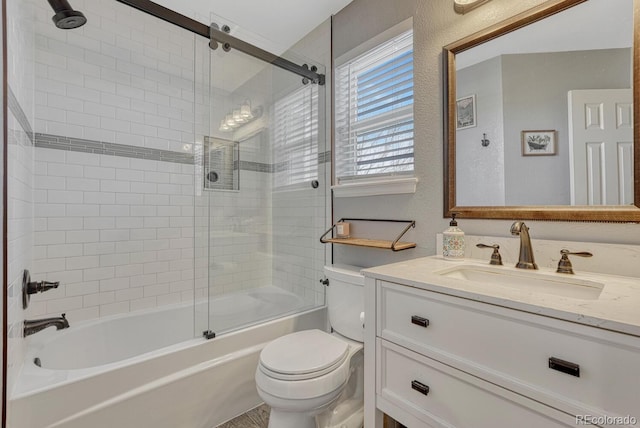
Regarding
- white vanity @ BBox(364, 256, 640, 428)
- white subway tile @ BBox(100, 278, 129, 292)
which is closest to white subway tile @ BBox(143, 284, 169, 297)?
white subway tile @ BBox(100, 278, 129, 292)

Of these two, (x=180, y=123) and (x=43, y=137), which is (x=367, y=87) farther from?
(x=43, y=137)

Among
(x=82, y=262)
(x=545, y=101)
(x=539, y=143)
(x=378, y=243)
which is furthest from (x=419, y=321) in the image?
(x=82, y=262)

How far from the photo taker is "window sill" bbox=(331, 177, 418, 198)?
5.28ft

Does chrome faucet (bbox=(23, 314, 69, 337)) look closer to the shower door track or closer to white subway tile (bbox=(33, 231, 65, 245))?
white subway tile (bbox=(33, 231, 65, 245))

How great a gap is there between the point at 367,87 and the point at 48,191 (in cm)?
211

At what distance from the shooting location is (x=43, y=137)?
70.6 inches

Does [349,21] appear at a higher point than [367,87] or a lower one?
higher

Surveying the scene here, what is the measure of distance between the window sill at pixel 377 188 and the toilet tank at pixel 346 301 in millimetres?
501

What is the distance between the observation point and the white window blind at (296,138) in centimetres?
221

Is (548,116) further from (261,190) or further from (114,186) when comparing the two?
(114,186)

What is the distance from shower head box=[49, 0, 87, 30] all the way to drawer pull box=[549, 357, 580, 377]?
191cm

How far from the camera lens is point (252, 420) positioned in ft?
5.24

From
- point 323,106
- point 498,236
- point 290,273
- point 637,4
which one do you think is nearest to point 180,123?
point 323,106

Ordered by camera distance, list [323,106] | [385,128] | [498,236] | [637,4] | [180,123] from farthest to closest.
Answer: [180,123] → [323,106] → [385,128] → [498,236] → [637,4]
